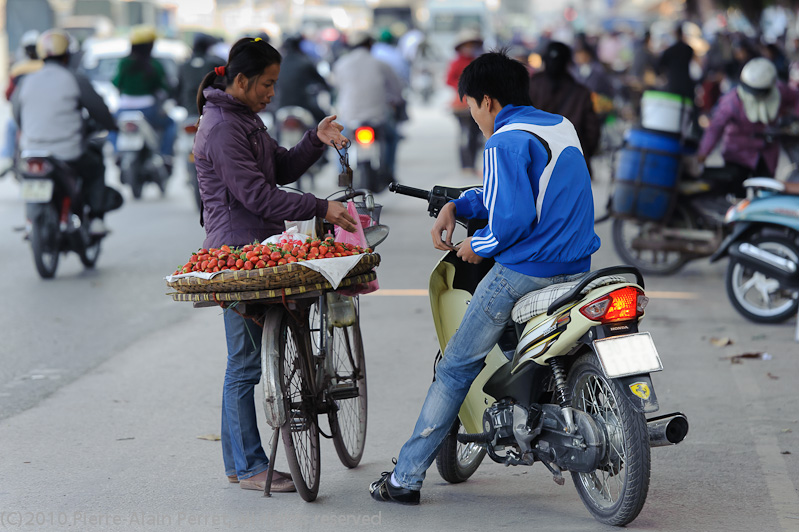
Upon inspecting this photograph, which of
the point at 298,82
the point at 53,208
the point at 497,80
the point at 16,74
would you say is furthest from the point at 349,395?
the point at 298,82

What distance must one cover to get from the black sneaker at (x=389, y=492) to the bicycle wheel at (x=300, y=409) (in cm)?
25

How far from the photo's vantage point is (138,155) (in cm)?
1512

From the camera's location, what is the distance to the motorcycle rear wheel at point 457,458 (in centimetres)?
489

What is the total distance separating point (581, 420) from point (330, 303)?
1165 millimetres

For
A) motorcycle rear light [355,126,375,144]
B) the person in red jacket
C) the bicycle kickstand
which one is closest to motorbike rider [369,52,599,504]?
the bicycle kickstand

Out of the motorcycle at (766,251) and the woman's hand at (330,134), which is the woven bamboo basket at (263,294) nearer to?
the woman's hand at (330,134)

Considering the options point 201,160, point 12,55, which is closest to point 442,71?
point 12,55

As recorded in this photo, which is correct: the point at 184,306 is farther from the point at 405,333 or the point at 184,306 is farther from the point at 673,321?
the point at 673,321

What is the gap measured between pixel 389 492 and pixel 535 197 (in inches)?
52.7

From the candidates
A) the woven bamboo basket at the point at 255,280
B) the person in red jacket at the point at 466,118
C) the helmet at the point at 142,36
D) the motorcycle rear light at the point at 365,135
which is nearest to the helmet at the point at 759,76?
the motorcycle rear light at the point at 365,135

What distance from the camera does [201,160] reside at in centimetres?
477

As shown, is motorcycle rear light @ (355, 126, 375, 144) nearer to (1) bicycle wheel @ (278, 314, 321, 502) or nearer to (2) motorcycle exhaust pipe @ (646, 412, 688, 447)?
(1) bicycle wheel @ (278, 314, 321, 502)

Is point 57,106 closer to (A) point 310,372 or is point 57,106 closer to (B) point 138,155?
(B) point 138,155

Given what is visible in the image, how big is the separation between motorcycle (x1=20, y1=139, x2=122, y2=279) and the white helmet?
5590 mm
